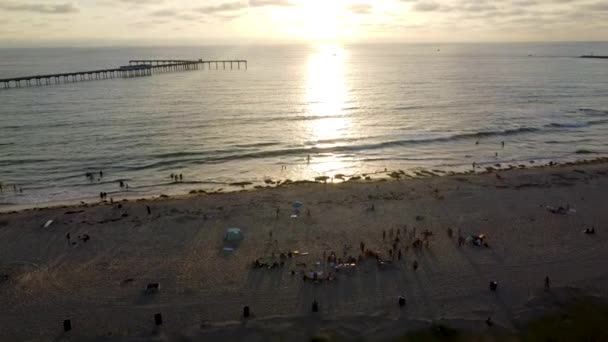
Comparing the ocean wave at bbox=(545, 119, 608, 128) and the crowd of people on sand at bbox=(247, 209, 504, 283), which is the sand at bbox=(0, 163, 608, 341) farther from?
the ocean wave at bbox=(545, 119, 608, 128)

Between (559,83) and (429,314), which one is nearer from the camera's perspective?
(429,314)

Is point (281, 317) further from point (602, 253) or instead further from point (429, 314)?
point (602, 253)

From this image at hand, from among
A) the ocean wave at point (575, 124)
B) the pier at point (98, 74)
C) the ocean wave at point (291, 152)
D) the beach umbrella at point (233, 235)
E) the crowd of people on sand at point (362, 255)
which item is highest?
the pier at point (98, 74)

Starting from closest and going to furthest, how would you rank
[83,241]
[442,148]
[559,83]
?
[83,241]
[442,148]
[559,83]

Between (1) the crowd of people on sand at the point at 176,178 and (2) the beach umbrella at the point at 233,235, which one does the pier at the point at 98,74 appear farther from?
(2) the beach umbrella at the point at 233,235

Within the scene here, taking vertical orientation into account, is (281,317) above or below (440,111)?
below

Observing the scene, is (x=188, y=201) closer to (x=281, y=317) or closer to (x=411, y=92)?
(x=281, y=317)

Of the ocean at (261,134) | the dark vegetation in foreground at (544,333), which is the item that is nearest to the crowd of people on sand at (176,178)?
the ocean at (261,134)

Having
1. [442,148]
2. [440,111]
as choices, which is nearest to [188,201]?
[442,148]

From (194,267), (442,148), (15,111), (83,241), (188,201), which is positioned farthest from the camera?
(15,111)
